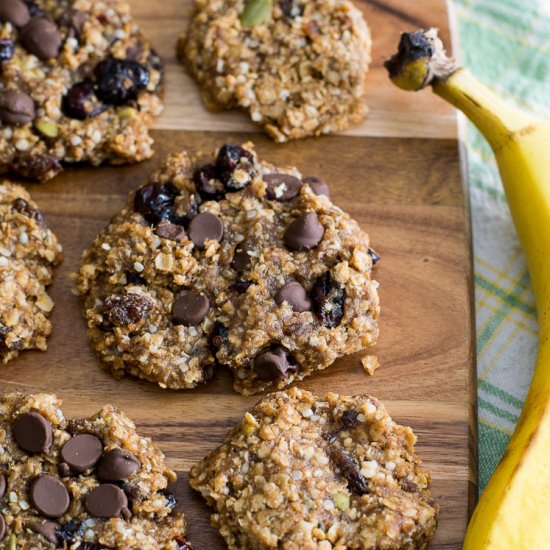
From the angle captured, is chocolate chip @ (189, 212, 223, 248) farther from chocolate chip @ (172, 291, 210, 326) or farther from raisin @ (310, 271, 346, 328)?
raisin @ (310, 271, 346, 328)

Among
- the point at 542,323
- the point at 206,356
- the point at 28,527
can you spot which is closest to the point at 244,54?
the point at 206,356

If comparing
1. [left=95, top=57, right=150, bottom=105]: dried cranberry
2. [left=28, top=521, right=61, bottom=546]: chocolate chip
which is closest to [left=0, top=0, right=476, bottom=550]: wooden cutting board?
[left=95, top=57, right=150, bottom=105]: dried cranberry

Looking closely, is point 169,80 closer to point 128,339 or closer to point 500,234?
point 128,339

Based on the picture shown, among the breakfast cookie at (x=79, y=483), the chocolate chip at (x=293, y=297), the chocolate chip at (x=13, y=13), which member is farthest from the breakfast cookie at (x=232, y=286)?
the chocolate chip at (x=13, y=13)

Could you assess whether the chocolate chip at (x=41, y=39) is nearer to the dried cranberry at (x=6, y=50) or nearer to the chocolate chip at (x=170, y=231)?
the dried cranberry at (x=6, y=50)

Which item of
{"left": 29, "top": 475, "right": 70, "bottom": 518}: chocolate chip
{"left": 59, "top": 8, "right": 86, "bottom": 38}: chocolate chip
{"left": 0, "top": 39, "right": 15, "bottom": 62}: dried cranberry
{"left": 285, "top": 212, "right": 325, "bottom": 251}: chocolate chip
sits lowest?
{"left": 29, "top": 475, "right": 70, "bottom": 518}: chocolate chip
